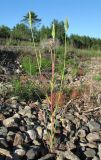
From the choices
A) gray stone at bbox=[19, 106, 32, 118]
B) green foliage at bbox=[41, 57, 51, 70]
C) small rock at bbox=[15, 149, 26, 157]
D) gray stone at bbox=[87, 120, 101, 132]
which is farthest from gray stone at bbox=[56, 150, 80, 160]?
green foliage at bbox=[41, 57, 51, 70]

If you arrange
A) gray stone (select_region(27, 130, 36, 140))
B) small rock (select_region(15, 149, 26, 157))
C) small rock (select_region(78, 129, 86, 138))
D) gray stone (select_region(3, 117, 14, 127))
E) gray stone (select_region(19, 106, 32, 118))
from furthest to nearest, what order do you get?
gray stone (select_region(19, 106, 32, 118))
gray stone (select_region(3, 117, 14, 127))
small rock (select_region(78, 129, 86, 138))
gray stone (select_region(27, 130, 36, 140))
small rock (select_region(15, 149, 26, 157))

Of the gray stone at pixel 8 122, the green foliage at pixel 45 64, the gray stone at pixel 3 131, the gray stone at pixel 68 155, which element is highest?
the green foliage at pixel 45 64

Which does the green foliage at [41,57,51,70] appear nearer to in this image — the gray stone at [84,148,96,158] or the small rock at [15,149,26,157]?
the gray stone at [84,148,96,158]

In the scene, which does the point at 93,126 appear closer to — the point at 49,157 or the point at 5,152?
the point at 49,157

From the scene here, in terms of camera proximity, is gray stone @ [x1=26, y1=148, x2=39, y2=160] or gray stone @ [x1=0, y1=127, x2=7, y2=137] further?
gray stone @ [x1=0, y1=127, x2=7, y2=137]

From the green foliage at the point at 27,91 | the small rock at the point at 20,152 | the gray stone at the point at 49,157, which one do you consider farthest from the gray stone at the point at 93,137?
the green foliage at the point at 27,91

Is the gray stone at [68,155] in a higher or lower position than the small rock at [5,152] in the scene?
lower

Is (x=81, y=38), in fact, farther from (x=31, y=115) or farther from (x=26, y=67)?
(x=31, y=115)

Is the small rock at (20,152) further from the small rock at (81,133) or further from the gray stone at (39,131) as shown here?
the small rock at (81,133)

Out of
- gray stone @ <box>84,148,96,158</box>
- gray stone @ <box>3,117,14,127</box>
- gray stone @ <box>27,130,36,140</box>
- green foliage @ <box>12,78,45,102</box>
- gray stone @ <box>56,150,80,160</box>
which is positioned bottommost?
gray stone @ <box>84,148,96,158</box>

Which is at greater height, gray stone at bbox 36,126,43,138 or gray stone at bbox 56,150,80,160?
gray stone at bbox 36,126,43,138

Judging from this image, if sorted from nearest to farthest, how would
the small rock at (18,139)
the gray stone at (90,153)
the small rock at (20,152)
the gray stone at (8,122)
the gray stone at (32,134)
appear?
1. the small rock at (20,152)
2. the gray stone at (90,153)
3. the small rock at (18,139)
4. the gray stone at (32,134)
5. the gray stone at (8,122)

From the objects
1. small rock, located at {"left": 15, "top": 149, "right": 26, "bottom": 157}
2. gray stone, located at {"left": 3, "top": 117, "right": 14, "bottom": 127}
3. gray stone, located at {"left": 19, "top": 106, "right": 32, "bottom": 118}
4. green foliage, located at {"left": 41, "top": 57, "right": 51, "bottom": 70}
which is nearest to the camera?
small rock, located at {"left": 15, "top": 149, "right": 26, "bottom": 157}

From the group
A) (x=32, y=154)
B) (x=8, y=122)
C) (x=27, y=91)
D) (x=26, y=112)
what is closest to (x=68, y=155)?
(x=32, y=154)
